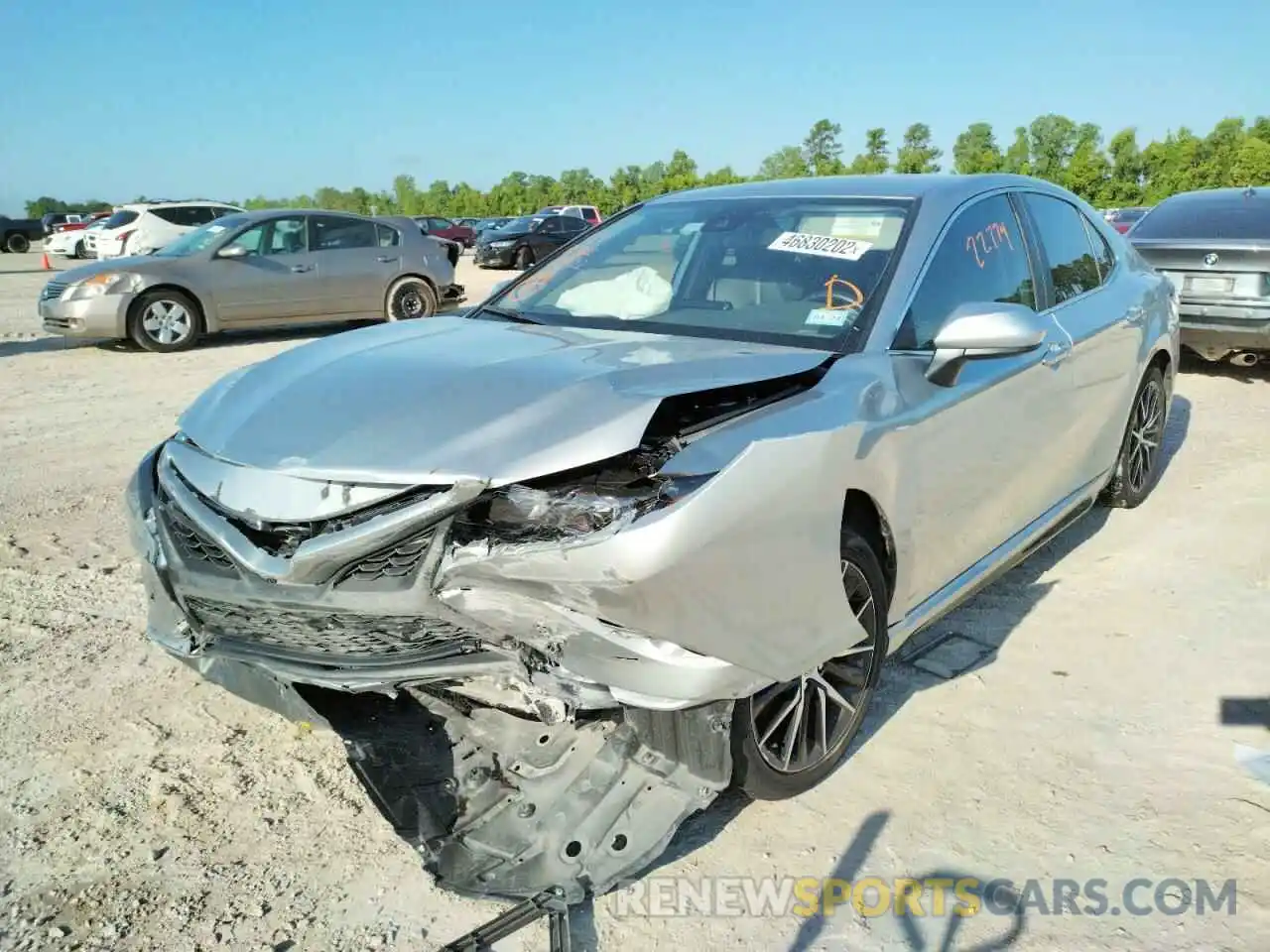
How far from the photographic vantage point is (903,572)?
2.90 m

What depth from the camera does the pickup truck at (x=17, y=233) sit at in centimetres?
3341

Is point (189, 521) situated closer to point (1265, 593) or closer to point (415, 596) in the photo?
point (415, 596)

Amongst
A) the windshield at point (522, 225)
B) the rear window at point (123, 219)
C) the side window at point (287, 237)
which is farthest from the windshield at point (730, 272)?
the windshield at point (522, 225)

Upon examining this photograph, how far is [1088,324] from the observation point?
13.5 ft

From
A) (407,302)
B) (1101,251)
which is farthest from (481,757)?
(407,302)

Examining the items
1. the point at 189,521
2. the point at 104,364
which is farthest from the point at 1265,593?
the point at 104,364

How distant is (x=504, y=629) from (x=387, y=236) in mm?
11407

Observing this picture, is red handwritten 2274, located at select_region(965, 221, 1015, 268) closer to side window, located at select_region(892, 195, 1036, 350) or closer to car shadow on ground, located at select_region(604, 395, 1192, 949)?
side window, located at select_region(892, 195, 1036, 350)

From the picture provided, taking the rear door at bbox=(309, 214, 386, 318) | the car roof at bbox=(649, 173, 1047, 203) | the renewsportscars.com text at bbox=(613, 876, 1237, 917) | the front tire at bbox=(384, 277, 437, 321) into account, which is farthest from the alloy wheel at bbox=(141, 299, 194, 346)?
the renewsportscars.com text at bbox=(613, 876, 1237, 917)

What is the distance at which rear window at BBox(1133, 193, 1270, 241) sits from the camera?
8.09 m

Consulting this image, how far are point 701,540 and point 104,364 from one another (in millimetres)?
9484

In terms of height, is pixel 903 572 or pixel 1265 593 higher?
pixel 903 572

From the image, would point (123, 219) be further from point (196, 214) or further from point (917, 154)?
point (917, 154)

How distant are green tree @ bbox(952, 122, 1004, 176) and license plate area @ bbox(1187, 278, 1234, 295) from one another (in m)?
45.6
